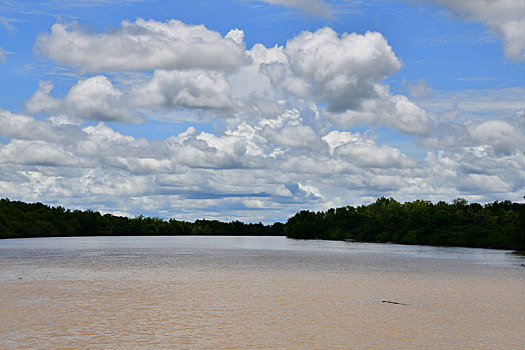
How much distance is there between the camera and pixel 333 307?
1433 inches

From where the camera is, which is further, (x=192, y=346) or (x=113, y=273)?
(x=113, y=273)

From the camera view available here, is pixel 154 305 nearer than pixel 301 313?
No

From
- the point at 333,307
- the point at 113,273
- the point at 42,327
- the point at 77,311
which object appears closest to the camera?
the point at 42,327

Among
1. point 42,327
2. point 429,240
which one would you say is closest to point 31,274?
point 42,327

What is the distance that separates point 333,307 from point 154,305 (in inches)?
Answer: 438

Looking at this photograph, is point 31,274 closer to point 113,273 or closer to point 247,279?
point 113,273

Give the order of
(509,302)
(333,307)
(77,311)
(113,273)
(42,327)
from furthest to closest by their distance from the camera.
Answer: (113,273) → (509,302) → (333,307) → (77,311) → (42,327)

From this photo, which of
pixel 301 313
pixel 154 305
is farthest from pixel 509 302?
pixel 154 305

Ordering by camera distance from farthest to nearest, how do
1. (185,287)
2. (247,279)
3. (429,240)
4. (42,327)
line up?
(429,240), (247,279), (185,287), (42,327)

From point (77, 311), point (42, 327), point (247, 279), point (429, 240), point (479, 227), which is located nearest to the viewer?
point (42, 327)

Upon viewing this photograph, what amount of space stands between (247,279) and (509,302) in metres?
23.8

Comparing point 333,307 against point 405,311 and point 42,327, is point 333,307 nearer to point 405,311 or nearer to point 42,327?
point 405,311

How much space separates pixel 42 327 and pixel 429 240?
160 m

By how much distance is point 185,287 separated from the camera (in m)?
47.2
